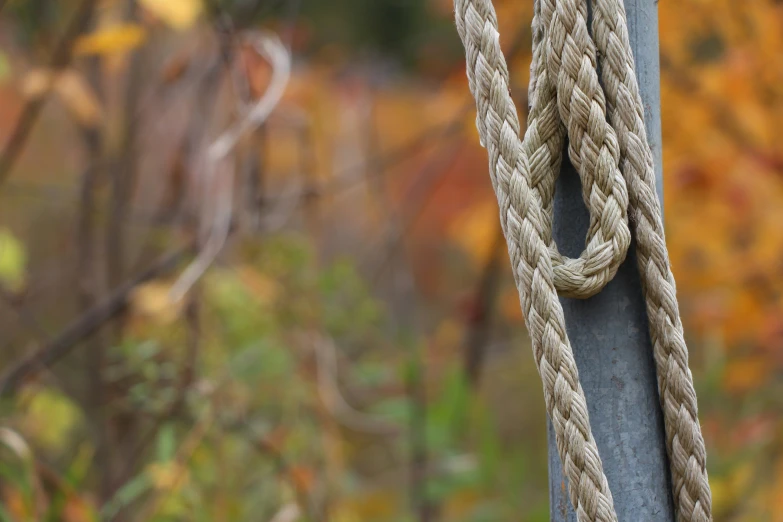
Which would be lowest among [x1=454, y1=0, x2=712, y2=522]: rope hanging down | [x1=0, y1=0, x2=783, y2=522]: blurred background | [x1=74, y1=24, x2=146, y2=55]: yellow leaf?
[x1=0, y1=0, x2=783, y2=522]: blurred background

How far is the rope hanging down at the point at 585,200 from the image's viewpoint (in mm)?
510

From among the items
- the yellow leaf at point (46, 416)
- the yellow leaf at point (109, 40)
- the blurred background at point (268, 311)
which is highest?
the yellow leaf at point (109, 40)

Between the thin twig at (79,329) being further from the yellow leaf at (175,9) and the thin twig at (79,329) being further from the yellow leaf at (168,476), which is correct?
the yellow leaf at (175,9)

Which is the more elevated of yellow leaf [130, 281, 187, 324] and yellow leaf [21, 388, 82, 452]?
yellow leaf [130, 281, 187, 324]

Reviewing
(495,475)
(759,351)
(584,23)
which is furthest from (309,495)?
(759,351)

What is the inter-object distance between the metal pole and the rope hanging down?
0.01 metres

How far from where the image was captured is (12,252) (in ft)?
5.20

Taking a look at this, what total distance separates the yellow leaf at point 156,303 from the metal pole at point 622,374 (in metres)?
0.91

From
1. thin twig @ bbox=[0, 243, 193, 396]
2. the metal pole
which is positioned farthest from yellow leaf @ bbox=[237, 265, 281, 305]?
the metal pole

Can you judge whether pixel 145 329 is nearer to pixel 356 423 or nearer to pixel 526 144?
pixel 356 423

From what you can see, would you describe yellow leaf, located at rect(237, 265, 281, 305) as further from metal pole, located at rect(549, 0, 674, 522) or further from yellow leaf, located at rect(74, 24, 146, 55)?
metal pole, located at rect(549, 0, 674, 522)

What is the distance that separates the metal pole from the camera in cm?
55

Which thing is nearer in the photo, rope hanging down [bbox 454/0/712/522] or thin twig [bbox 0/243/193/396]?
rope hanging down [bbox 454/0/712/522]

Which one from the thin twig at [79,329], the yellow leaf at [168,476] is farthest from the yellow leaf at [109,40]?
the yellow leaf at [168,476]
